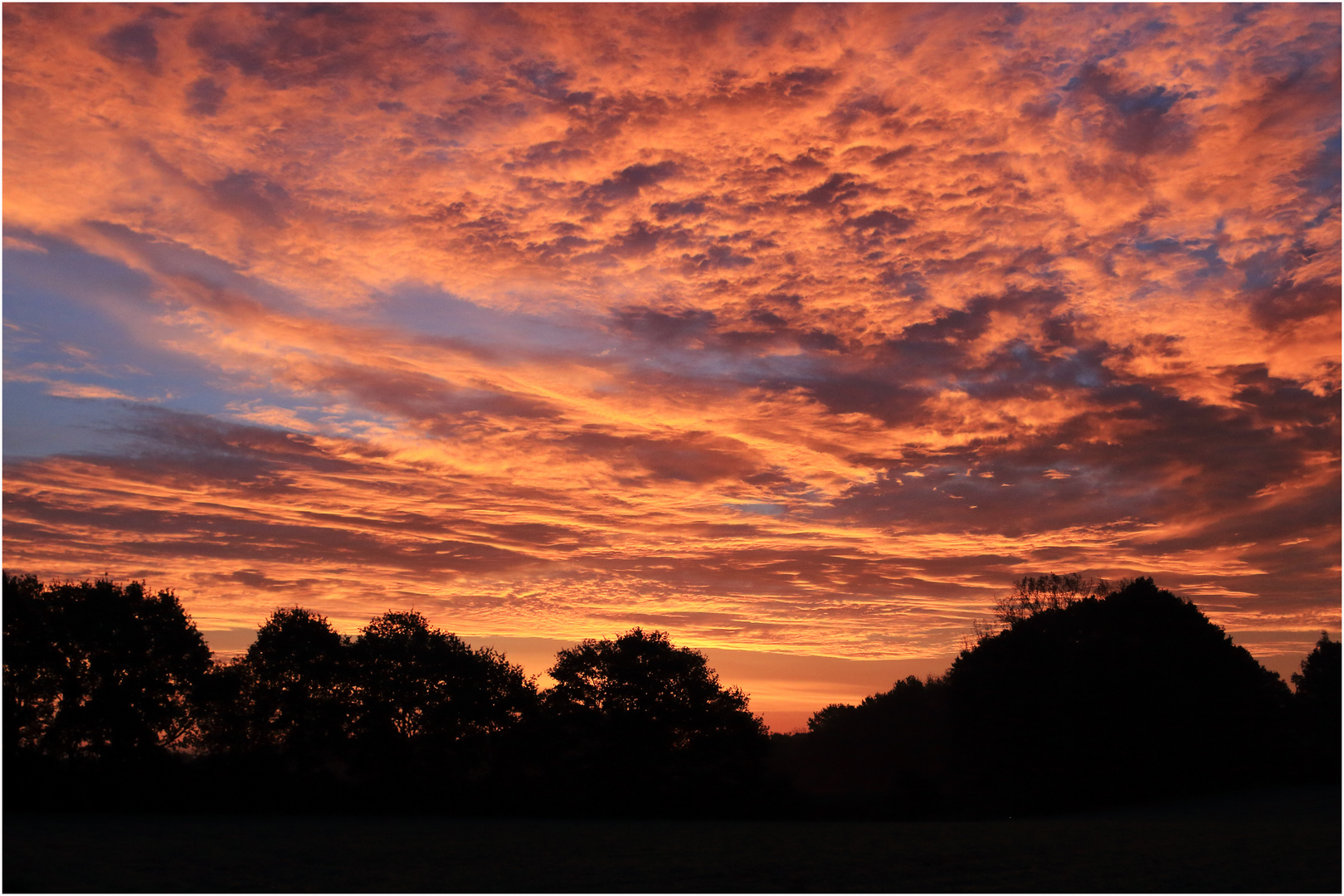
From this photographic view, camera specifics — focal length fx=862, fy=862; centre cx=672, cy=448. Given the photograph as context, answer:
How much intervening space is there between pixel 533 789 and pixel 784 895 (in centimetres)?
4696

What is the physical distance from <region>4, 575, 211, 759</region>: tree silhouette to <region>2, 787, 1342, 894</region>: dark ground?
788cm

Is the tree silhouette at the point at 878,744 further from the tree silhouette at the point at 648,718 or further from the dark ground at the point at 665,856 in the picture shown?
the dark ground at the point at 665,856

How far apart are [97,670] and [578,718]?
3496cm

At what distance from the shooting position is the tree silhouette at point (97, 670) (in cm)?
5666

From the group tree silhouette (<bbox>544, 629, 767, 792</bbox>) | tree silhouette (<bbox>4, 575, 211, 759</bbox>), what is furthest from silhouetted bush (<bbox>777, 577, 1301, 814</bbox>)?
tree silhouette (<bbox>4, 575, 211, 759</bbox>)

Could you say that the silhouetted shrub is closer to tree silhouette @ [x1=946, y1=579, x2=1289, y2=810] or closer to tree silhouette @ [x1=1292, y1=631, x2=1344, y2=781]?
tree silhouette @ [x1=946, y1=579, x2=1289, y2=810]

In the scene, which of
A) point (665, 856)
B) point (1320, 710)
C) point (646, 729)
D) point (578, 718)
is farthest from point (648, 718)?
point (1320, 710)

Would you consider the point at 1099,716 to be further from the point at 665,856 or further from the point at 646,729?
the point at 665,856

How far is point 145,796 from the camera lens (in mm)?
57156

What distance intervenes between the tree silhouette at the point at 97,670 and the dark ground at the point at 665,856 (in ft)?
25.9

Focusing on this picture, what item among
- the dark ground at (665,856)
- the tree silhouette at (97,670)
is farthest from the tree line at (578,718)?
the dark ground at (665,856)

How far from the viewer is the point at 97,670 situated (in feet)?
195

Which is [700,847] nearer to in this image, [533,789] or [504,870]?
[504,870]

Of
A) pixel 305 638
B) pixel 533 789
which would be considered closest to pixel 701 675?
pixel 533 789
